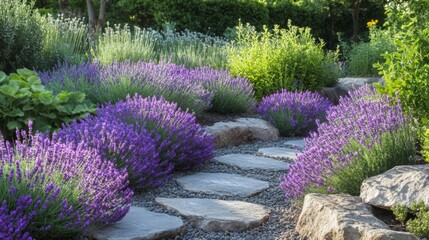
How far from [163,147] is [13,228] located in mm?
1964

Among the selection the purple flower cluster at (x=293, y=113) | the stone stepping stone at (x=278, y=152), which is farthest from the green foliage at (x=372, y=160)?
the purple flower cluster at (x=293, y=113)

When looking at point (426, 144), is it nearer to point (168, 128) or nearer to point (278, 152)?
point (168, 128)

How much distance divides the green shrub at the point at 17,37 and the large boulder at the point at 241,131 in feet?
7.78

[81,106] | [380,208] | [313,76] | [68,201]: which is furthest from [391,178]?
[313,76]

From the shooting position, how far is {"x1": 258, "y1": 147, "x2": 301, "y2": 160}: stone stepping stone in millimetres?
5646

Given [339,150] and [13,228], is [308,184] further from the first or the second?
[13,228]

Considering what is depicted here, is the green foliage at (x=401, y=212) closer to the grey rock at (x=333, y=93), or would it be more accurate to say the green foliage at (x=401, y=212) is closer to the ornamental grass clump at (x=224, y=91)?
the ornamental grass clump at (x=224, y=91)

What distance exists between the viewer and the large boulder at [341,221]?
2.91m

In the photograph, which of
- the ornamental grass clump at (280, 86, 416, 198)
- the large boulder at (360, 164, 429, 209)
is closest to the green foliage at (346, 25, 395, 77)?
the ornamental grass clump at (280, 86, 416, 198)

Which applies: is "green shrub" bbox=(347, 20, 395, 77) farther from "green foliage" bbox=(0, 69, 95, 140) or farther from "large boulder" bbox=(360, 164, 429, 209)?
"large boulder" bbox=(360, 164, 429, 209)

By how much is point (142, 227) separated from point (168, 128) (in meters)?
1.48

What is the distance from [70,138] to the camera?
4086mm

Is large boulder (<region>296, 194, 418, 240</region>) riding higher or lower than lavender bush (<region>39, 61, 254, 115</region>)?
lower

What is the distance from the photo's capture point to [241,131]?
21.0ft
